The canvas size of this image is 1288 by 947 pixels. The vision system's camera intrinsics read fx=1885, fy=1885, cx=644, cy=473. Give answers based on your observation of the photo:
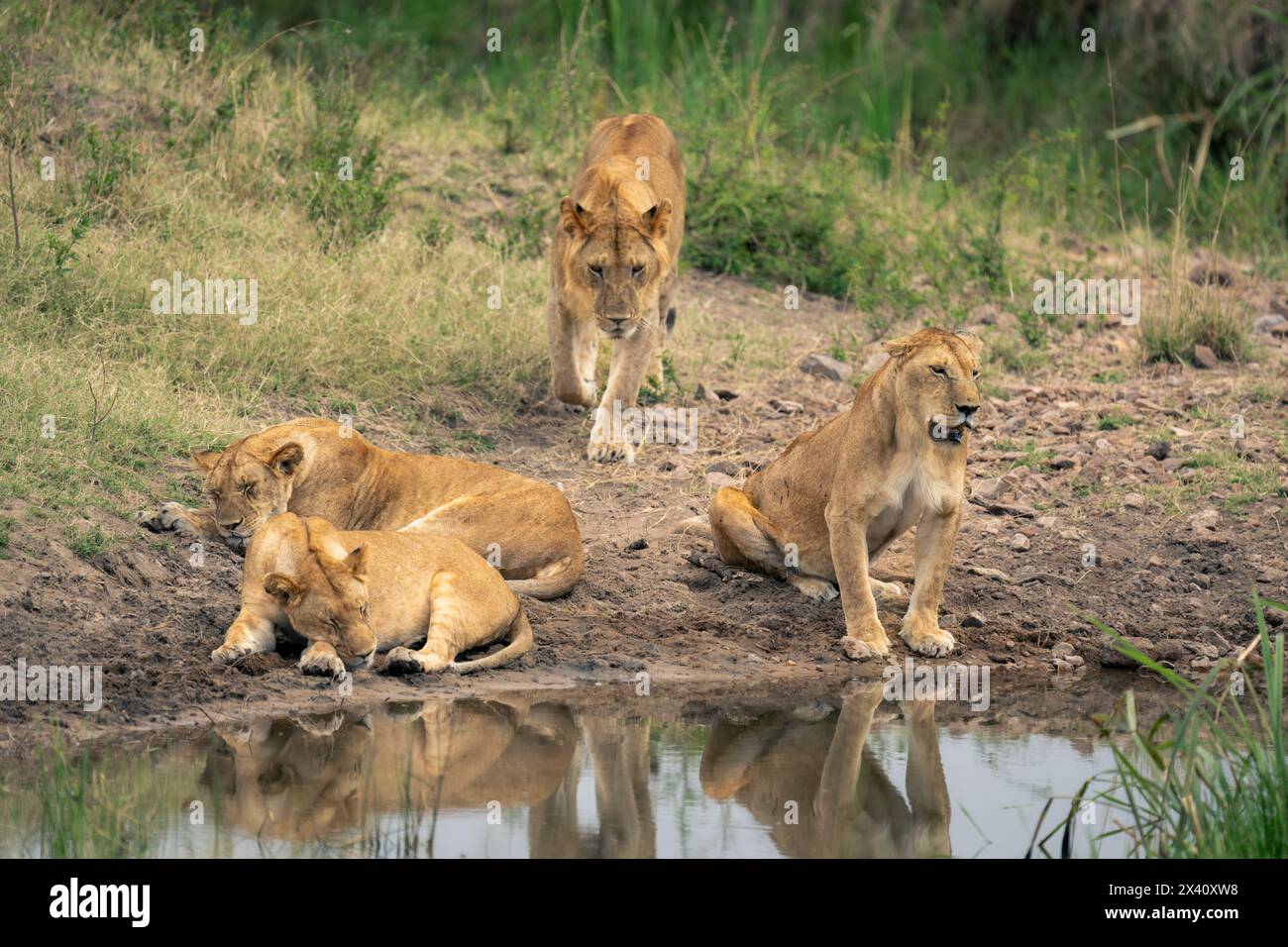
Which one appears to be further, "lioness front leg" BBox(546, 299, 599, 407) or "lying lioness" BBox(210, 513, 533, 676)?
"lioness front leg" BBox(546, 299, 599, 407)

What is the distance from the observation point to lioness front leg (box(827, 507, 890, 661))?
25.0 feet

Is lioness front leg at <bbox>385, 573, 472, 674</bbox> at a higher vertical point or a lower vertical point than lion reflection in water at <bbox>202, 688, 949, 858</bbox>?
higher

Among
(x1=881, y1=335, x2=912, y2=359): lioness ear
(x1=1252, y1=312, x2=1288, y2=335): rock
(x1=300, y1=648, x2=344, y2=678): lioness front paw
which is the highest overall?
(x1=1252, y1=312, x2=1288, y2=335): rock

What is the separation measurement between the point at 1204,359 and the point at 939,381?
449 centimetres

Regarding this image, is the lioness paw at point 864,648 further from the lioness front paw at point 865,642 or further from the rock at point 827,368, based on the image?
the rock at point 827,368

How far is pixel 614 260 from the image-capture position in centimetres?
987

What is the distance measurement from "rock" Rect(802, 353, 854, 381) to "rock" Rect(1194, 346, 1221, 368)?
2057 mm

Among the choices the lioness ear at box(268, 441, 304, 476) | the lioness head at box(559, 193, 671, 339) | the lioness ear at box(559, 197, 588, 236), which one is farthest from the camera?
the lioness ear at box(559, 197, 588, 236)

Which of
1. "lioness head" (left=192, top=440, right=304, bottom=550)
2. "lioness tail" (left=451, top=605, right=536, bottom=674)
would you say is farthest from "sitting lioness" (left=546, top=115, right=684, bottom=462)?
"lioness tail" (left=451, top=605, right=536, bottom=674)

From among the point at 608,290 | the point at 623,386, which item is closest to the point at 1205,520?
the point at 623,386

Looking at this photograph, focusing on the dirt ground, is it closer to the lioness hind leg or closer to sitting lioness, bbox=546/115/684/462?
the lioness hind leg

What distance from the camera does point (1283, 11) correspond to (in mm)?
15375
